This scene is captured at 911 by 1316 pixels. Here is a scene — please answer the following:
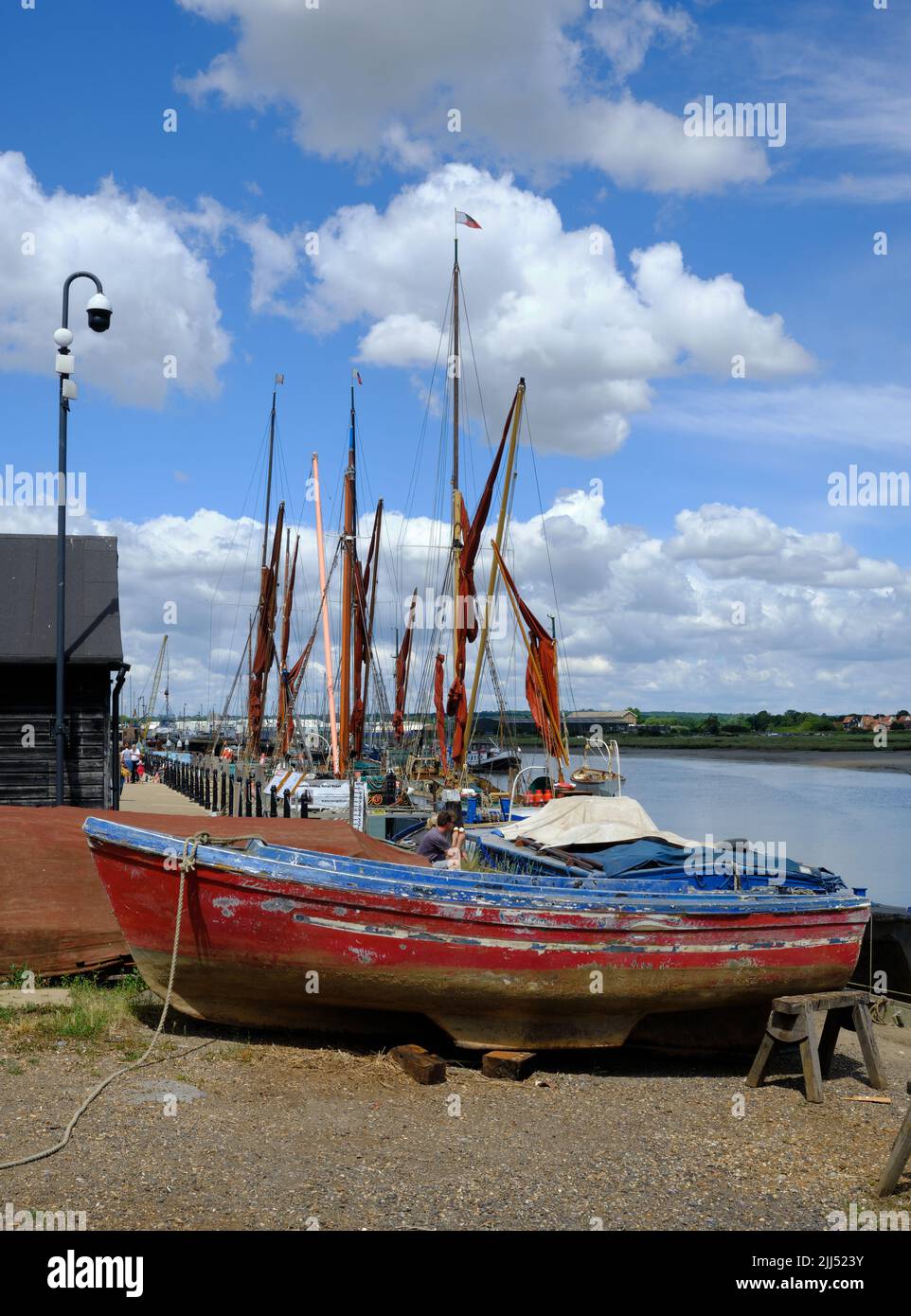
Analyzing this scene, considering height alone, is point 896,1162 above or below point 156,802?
above

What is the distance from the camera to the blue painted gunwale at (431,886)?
999cm

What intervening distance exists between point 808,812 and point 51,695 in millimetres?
48104

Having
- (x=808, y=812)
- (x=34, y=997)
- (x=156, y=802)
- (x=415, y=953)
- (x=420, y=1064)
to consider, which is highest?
(x=415, y=953)

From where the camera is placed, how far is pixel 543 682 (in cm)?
3206

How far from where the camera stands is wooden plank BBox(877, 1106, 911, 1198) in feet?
24.1

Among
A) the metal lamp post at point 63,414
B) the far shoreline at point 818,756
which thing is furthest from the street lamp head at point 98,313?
the far shoreline at point 818,756

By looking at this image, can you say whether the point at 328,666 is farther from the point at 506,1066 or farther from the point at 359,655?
the point at 506,1066

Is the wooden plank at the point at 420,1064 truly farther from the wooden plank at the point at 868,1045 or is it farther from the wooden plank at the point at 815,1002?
the wooden plank at the point at 868,1045

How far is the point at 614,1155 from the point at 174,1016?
464 cm

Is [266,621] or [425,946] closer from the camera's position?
[425,946]

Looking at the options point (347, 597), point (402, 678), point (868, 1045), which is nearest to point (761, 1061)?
point (868, 1045)

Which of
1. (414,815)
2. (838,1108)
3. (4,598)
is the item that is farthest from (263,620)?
(838,1108)

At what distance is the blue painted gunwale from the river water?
16.2m
